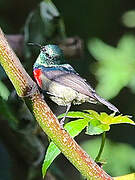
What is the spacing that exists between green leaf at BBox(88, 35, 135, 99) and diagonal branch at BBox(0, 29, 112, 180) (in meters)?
1.28

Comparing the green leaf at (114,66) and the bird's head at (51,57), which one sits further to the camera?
the green leaf at (114,66)

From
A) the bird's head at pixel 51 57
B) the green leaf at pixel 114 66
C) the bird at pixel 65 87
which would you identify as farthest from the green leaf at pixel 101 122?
the green leaf at pixel 114 66

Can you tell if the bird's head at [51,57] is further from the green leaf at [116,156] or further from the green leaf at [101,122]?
the green leaf at [116,156]

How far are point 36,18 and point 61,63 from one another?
85cm

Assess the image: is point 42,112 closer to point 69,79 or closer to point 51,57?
point 69,79

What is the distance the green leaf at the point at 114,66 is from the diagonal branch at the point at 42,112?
1285mm

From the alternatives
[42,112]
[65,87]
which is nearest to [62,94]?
[65,87]

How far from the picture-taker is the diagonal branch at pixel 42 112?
2.96ft

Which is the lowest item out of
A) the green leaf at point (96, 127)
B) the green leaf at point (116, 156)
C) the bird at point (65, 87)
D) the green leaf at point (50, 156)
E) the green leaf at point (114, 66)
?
the green leaf at point (116, 156)

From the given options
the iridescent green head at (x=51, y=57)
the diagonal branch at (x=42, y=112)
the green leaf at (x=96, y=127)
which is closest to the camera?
the diagonal branch at (x=42, y=112)

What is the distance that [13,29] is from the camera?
2881mm

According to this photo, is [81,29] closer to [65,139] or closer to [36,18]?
[36,18]

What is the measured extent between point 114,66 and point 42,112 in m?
1.51

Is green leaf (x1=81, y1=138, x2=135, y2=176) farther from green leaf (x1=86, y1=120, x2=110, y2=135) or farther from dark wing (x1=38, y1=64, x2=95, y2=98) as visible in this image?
green leaf (x1=86, y1=120, x2=110, y2=135)
